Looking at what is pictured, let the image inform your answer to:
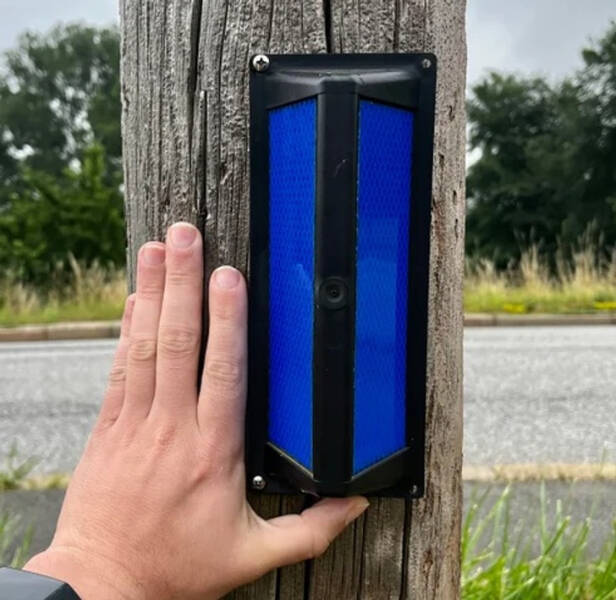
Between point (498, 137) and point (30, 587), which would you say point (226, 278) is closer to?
point (30, 587)

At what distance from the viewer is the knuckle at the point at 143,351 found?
1045mm

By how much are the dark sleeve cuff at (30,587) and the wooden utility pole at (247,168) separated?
0.31 metres

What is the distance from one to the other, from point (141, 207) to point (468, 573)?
5.01ft

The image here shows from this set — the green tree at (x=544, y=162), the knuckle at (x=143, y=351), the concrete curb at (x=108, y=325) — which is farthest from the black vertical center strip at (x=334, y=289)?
the green tree at (x=544, y=162)

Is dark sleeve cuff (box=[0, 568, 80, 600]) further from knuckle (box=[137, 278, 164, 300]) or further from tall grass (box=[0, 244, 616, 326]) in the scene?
tall grass (box=[0, 244, 616, 326])

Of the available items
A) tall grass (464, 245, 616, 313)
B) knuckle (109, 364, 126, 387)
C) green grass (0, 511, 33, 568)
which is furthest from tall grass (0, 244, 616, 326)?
knuckle (109, 364, 126, 387)

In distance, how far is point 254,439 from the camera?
3.48ft

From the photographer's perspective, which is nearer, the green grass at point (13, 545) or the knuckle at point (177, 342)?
the knuckle at point (177, 342)

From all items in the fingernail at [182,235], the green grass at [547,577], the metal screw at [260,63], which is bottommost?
the green grass at [547,577]

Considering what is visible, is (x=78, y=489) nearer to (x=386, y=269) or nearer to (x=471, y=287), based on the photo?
(x=386, y=269)

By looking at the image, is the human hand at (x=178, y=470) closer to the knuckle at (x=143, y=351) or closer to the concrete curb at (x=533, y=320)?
the knuckle at (x=143, y=351)

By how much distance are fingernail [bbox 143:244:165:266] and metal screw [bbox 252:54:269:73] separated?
244mm

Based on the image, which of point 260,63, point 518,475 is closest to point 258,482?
point 260,63

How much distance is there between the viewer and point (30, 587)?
81 cm
